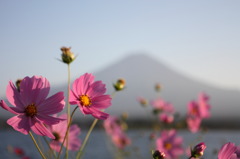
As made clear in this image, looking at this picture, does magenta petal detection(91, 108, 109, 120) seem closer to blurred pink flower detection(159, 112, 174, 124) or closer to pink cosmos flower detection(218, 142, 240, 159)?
pink cosmos flower detection(218, 142, 240, 159)

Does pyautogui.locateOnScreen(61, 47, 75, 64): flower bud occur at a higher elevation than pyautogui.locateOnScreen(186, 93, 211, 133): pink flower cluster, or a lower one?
higher

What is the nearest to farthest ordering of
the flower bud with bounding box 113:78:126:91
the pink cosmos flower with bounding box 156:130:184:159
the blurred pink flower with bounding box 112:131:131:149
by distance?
the flower bud with bounding box 113:78:126:91 → the pink cosmos flower with bounding box 156:130:184:159 → the blurred pink flower with bounding box 112:131:131:149

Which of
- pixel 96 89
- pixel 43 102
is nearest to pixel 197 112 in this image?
pixel 96 89

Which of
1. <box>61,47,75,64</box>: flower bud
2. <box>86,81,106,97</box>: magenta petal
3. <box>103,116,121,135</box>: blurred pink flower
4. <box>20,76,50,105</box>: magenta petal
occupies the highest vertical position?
<box>61,47,75,64</box>: flower bud

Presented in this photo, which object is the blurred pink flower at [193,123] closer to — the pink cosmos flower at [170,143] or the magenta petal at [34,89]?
the pink cosmos flower at [170,143]

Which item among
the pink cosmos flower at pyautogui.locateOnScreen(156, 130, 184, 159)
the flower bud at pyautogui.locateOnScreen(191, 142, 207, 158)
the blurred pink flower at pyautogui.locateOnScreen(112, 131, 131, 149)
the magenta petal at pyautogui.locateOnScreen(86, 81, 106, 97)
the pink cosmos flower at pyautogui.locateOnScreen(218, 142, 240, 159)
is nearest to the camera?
the pink cosmos flower at pyautogui.locateOnScreen(218, 142, 240, 159)

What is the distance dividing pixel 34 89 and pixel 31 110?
0.15 ft

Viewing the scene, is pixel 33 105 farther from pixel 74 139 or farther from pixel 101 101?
pixel 74 139

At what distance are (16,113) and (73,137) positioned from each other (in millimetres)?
480

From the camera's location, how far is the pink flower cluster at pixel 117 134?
2.56 metres

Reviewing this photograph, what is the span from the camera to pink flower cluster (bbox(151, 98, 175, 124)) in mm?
2244

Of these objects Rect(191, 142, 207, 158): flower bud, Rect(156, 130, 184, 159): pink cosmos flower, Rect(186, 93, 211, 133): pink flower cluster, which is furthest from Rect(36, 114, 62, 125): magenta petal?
Rect(186, 93, 211, 133): pink flower cluster

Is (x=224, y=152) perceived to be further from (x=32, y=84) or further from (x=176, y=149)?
(x=176, y=149)

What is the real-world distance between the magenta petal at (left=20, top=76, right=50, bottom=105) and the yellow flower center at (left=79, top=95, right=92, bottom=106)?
0.08 m
